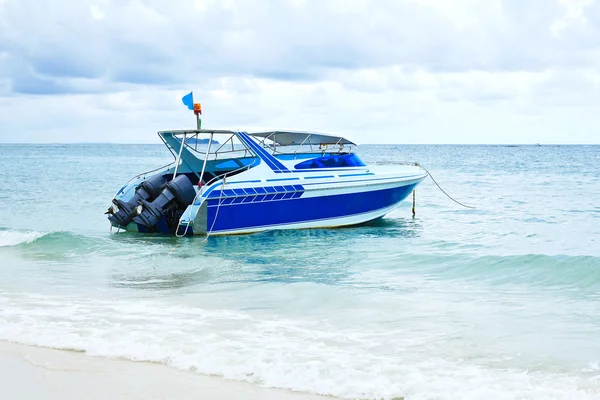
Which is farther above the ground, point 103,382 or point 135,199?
point 135,199

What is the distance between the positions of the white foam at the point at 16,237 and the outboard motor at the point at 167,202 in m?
2.07

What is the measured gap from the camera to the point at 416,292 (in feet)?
29.0

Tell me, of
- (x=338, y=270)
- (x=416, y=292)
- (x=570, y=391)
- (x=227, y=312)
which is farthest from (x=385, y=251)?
(x=570, y=391)

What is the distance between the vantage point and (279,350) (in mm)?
6180

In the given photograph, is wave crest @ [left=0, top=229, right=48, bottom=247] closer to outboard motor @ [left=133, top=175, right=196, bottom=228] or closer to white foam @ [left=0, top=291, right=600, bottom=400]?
outboard motor @ [left=133, top=175, right=196, bottom=228]

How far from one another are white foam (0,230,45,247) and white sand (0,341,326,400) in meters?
7.48

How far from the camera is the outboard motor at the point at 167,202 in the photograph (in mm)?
12609

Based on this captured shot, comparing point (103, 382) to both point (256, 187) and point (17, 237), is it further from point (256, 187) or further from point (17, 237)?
point (17, 237)

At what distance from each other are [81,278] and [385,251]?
17.2ft

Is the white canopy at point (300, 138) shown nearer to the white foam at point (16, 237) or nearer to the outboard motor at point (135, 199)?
the outboard motor at point (135, 199)

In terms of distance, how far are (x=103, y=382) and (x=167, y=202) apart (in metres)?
7.65

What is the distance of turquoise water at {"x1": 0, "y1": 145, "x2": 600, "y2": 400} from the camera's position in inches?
223

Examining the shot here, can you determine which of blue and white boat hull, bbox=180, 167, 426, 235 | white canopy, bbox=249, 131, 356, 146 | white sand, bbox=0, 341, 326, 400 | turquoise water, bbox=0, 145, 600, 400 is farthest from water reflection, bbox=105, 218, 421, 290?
white sand, bbox=0, 341, 326, 400

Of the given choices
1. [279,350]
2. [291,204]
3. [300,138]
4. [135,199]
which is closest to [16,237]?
[135,199]
